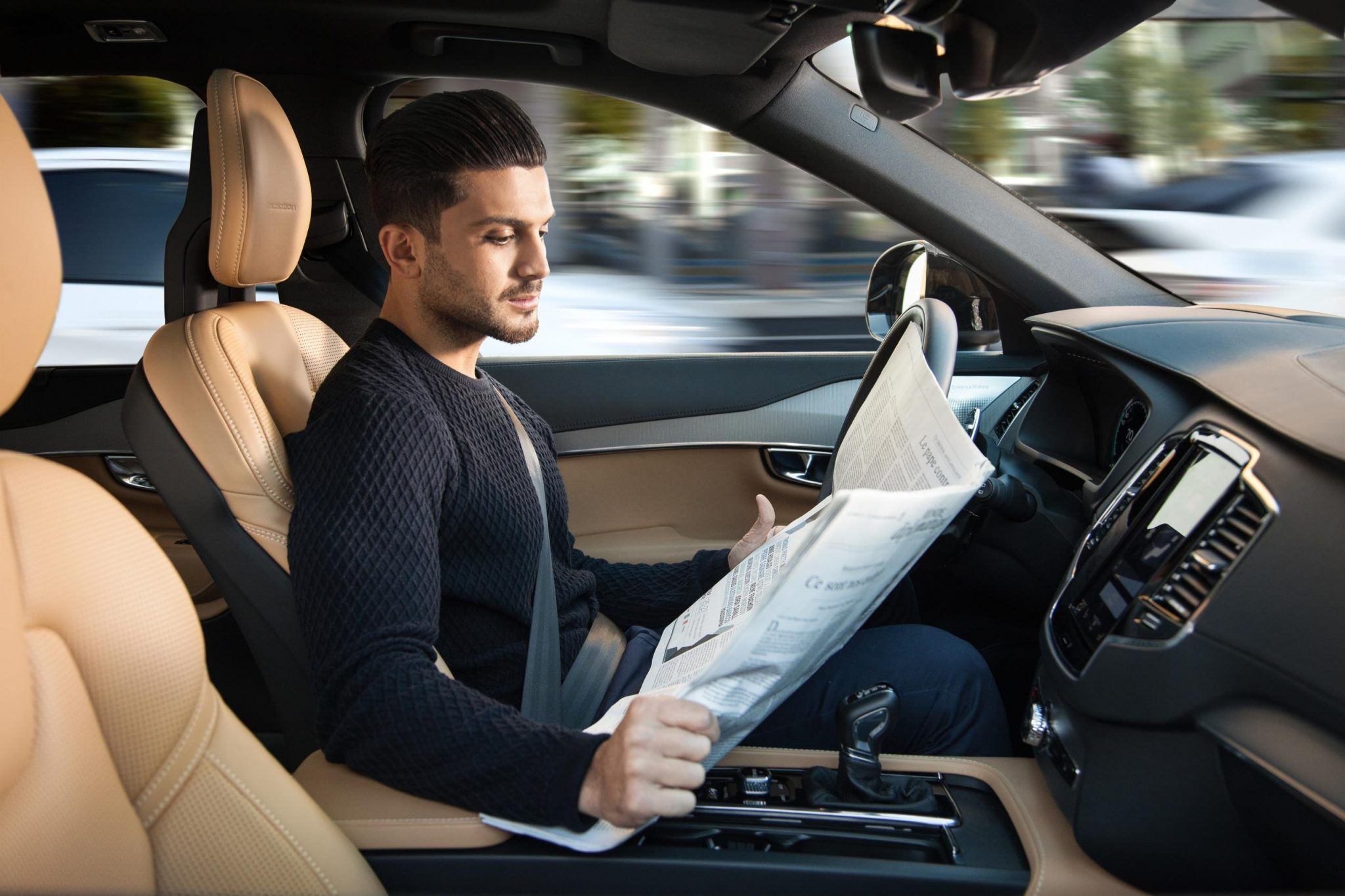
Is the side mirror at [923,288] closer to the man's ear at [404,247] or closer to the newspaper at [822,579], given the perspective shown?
the newspaper at [822,579]

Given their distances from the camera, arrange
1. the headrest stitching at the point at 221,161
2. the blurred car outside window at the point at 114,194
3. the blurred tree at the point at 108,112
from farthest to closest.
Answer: the blurred car outside window at the point at 114,194 < the blurred tree at the point at 108,112 < the headrest stitching at the point at 221,161

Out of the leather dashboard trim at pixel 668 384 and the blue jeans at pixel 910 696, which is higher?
the blue jeans at pixel 910 696

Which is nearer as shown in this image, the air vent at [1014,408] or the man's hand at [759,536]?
the man's hand at [759,536]

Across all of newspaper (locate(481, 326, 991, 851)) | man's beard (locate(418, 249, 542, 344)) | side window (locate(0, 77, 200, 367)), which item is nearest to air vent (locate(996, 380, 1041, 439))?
newspaper (locate(481, 326, 991, 851))

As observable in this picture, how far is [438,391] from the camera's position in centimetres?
142

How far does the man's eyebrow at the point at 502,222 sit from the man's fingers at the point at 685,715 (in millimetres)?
768

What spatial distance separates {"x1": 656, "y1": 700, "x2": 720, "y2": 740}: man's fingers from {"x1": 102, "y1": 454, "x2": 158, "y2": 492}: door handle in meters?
1.65

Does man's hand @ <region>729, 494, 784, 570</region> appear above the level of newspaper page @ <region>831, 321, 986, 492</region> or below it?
below

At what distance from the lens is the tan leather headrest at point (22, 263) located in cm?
78

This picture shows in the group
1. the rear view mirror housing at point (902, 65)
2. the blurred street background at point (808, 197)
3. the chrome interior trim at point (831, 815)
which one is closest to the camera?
A: the chrome interior trim at point (831, 815)

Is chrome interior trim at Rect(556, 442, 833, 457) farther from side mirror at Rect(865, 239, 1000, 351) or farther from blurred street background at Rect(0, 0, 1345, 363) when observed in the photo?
side mirror at Rect(865, 239, 1000, 351)

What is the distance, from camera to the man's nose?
149 centimetres

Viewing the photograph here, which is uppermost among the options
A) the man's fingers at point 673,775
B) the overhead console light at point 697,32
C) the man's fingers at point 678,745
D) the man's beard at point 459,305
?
the overhead console light at point 697,32

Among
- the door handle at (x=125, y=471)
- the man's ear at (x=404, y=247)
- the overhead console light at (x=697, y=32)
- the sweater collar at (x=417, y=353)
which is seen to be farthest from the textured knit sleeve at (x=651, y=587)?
the door handle at (x=125, y=471)
